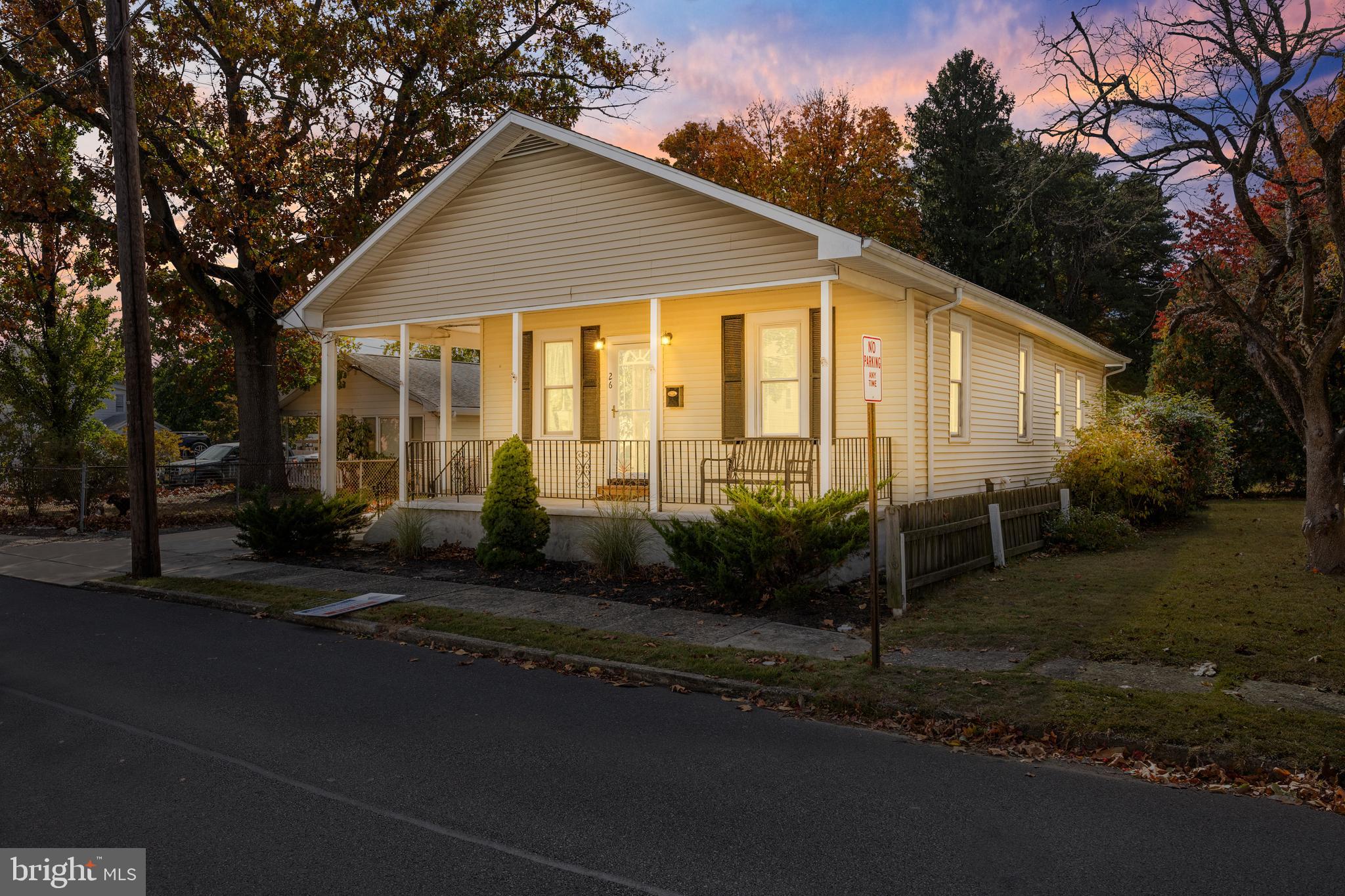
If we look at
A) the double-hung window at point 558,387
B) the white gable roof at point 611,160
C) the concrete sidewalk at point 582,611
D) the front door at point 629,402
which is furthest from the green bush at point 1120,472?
the concrete sidewalk at point 582,611

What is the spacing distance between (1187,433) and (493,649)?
16455mm

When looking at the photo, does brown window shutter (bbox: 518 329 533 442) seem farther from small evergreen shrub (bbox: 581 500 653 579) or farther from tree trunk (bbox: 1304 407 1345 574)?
tree trunk (bbox: 1304 407 1345 574)

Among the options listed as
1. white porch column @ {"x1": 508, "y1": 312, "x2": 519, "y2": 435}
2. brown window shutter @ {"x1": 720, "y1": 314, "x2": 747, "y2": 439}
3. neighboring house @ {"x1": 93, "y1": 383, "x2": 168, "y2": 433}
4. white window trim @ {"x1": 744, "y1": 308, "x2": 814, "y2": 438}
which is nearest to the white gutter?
white window trim @ {"x1": 744, "y1": 308, "x2": 814, "y2": 438}

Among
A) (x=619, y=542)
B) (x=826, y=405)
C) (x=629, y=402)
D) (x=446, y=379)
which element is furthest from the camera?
(x=446, y=379)

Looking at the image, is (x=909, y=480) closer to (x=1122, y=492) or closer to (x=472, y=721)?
(x=1122, y=492)

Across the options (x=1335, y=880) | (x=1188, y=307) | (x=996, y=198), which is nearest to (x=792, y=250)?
(x=1188, y=307)

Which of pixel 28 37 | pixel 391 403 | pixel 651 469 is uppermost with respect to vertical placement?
pixel 28 37

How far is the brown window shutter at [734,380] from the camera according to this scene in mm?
13570

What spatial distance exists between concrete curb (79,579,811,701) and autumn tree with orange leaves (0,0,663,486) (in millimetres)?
12849

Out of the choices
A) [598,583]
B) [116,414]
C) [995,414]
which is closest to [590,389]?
[598,583]

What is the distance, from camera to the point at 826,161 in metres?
34.1

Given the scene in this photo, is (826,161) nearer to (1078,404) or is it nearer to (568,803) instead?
(1078,404)

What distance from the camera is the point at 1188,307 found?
41.9 ft

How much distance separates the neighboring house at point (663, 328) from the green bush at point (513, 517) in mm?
1540
